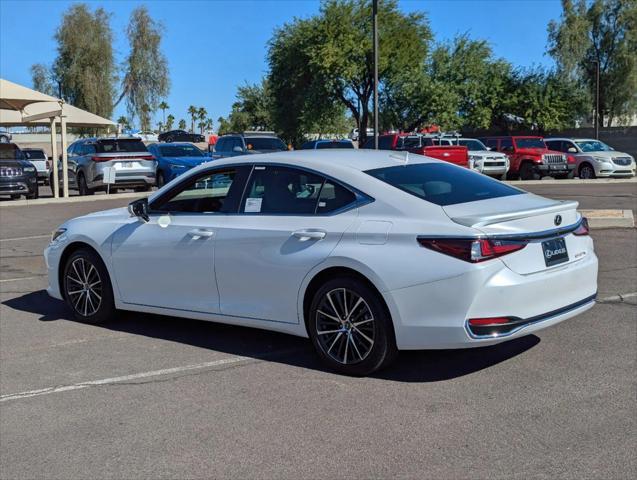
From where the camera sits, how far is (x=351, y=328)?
5.32m

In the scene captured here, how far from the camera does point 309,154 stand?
6.17 meters

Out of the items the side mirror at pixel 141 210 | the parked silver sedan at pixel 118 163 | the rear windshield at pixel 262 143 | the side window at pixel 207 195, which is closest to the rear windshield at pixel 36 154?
the parked silver sedan at pixel 118 163

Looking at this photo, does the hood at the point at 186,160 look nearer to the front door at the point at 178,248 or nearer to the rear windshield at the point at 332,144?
the rear windshield at the point at 332,144

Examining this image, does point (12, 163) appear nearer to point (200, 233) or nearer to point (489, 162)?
point (489, 162)

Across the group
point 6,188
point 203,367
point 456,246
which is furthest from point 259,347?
point 6,188

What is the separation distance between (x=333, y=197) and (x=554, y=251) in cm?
163

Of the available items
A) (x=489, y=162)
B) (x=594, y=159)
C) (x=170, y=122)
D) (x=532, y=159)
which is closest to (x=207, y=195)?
(x=489, y=162)

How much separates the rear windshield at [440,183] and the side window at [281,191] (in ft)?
1.55

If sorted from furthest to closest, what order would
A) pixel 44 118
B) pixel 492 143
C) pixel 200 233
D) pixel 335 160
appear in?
pixel 492 143 < pixel 44 118 < pixel 200 233 < pixel 335 160

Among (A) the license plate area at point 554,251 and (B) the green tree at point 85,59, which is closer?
(A) the license plate area at point 554,251

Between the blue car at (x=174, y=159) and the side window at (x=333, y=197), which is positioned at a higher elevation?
the blue car at (x=174, y=159)

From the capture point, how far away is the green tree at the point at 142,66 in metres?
60.3

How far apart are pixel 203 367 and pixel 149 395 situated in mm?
661

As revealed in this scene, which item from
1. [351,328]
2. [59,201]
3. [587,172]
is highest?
[587,172]
